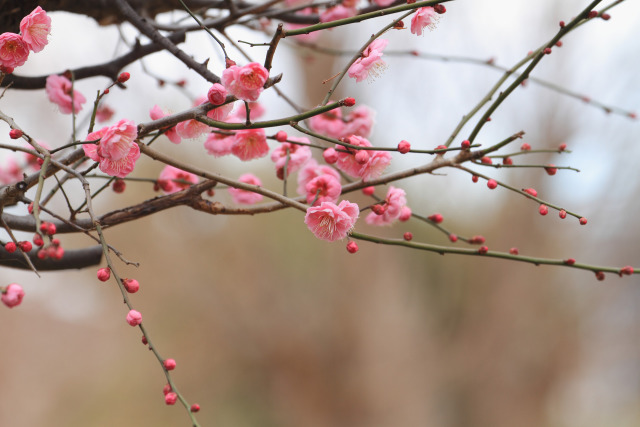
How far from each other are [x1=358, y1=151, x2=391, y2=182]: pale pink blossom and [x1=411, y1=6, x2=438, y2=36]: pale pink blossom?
0.49 ft

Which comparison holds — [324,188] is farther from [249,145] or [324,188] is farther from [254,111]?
[254,111]

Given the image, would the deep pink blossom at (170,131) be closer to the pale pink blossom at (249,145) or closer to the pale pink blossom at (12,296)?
the pale pink blossom at (249,145)

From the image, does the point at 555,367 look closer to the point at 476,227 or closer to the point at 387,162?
the point at 476,227

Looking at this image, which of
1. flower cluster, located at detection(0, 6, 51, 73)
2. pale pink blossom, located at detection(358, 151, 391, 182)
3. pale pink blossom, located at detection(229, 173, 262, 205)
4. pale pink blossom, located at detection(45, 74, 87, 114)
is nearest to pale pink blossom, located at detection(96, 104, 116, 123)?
pale pink blossom, located at detection(45, 74, 87, 114)

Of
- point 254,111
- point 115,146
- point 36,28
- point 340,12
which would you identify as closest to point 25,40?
point 36,28

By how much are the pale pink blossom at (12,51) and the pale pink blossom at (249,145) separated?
0.27 meters

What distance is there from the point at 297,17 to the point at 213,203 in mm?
440

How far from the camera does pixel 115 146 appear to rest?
58 centimetres

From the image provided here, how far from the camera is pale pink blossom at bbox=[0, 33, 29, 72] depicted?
2.06 feet

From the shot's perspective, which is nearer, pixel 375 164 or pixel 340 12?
pixel 375 164

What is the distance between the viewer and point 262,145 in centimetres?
80

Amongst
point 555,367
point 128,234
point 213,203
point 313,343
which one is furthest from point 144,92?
point 213,203

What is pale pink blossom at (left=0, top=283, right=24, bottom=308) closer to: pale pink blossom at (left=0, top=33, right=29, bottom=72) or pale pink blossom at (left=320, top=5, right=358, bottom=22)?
pale pink blossom at (left=0, top=33, right=29, bottom=72)

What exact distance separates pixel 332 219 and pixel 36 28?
1.22 ft
